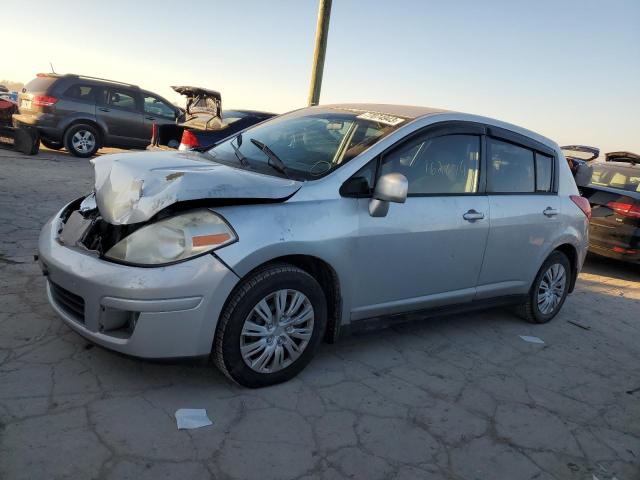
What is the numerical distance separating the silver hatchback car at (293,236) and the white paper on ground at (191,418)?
0.27 metres

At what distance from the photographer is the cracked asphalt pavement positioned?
237cm

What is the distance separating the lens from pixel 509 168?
431 centimetres

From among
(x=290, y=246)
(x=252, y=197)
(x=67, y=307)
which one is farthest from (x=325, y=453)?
(x=67, y=307)

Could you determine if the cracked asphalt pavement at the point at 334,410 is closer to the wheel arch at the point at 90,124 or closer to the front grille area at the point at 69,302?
the front grille area at the point at 69,302

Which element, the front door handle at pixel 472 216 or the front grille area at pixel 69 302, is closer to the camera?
the front grille area at pixel 69 302

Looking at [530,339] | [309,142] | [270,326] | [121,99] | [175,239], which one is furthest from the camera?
[121,99]

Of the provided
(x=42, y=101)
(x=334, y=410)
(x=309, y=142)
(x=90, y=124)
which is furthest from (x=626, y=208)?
(x=42, y=101)

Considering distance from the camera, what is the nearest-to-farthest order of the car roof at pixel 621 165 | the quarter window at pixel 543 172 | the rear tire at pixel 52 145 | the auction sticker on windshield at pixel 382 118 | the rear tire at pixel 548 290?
the auction sticker on windshield at pixel 382 118 < the quarter window at pixel 543 172 < the rear tire at pixel 548 290 < the car roof at pixel 621 165 < the rear tire at pixel 52 145

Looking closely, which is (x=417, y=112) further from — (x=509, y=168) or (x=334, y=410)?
(x=334, y=410)

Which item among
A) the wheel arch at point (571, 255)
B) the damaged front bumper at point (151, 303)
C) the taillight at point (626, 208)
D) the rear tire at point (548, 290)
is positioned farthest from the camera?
the taillight at point (626, 208)

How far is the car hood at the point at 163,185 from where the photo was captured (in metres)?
2.74

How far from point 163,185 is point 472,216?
2158 millimetres

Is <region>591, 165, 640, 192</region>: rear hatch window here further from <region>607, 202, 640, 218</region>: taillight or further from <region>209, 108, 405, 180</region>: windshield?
<region>209, 108, 405, 180</region>: windshield

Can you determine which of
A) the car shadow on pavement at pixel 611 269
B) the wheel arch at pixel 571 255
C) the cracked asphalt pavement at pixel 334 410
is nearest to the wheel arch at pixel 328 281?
the cracked asphalt pavement at pixel 334 410
